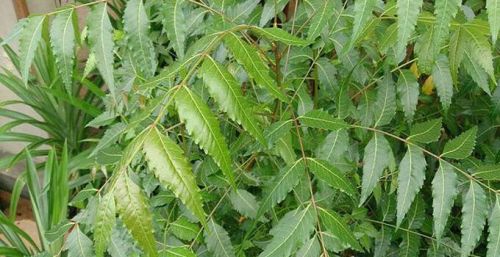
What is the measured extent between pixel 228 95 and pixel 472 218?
41 centimetres

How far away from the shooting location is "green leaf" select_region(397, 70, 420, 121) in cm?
92

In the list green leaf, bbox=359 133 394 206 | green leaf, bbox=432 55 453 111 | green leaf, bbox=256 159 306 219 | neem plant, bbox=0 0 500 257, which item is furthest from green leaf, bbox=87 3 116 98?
green leaf, bbox=432 55 453 111

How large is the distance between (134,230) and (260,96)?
0.47 m

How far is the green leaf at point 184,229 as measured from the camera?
2.92 ft

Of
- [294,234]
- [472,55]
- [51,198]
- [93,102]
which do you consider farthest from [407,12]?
[93,102]

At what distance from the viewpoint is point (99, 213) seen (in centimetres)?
59

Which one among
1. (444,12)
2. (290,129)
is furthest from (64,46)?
(444,12)

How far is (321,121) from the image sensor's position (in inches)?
32.5

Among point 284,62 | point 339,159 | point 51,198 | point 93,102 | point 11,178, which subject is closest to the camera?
point 339,159

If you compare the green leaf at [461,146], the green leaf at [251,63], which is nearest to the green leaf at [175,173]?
the green leaf at [251,63]

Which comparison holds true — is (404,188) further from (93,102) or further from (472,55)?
(93,102)

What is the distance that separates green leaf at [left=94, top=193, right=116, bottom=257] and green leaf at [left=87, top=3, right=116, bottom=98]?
18 centimetres

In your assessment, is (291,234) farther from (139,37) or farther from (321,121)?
(139,37)

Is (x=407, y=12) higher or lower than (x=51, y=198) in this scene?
higher
